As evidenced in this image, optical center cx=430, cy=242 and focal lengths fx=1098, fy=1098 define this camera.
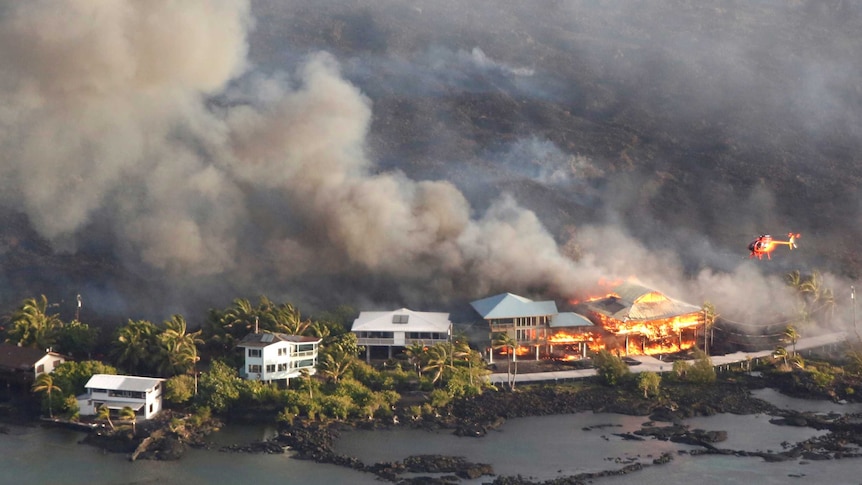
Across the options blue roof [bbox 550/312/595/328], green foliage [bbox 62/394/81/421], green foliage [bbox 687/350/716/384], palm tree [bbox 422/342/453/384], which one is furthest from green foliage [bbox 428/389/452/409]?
green foliage [bbox 62/394/81/421]

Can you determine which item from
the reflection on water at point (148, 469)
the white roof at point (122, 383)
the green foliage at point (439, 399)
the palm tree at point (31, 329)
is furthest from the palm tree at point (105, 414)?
the green foliage at point (439, 399)

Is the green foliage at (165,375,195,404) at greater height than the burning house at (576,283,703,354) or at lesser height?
lesser

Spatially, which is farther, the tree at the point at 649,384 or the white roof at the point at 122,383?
the tree at the point at 649,384

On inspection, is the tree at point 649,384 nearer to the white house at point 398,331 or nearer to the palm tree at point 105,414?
the white house at point 398,331

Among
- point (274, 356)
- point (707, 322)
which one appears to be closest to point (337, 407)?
point (274, 356)

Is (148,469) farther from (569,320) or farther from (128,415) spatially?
(569,320)

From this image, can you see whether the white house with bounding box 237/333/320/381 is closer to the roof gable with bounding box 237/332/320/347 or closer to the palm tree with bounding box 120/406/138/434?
the roof gable with bounding box 237/332/320/347
